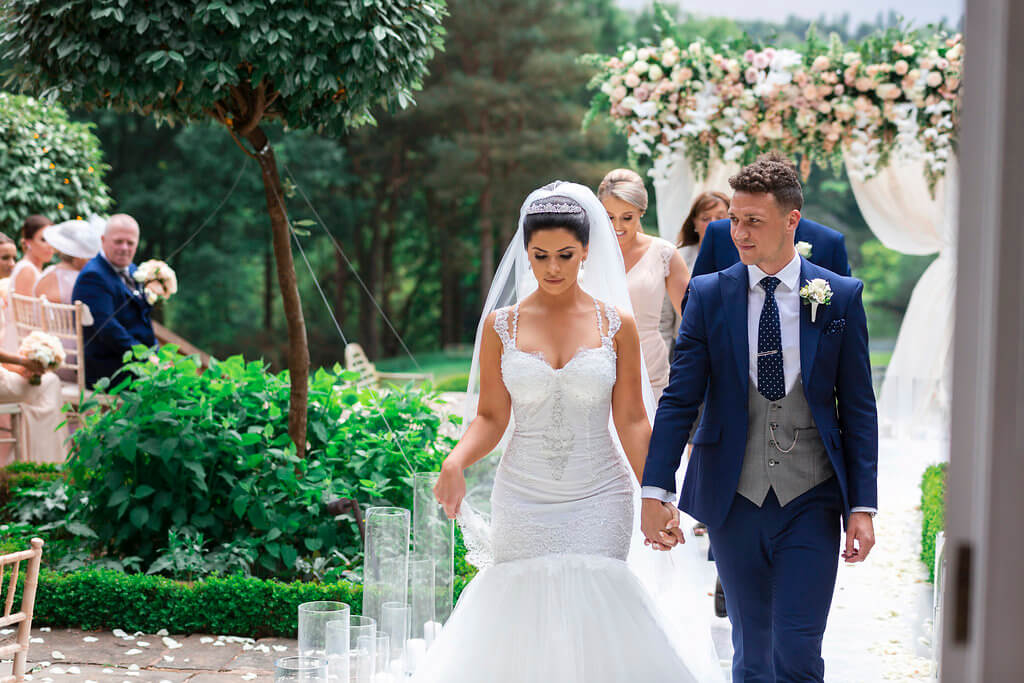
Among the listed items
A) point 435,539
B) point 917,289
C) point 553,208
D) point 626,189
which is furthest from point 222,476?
point 917,289

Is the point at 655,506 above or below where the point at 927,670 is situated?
above

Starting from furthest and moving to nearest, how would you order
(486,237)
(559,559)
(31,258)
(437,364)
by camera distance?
(437,364), (486,237), (31,258), (559,559)

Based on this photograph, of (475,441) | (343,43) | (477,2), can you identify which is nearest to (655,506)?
(475,441)

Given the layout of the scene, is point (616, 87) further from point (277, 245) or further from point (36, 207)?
point (36, 207)

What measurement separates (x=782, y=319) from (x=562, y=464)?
2.79ft

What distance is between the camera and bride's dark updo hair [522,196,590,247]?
3.53 m

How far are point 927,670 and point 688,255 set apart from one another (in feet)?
9.29

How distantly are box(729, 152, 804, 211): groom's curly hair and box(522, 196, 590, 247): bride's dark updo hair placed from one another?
0.54 metres

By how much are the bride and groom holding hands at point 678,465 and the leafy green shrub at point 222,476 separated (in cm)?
216

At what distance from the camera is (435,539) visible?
4.30 meters

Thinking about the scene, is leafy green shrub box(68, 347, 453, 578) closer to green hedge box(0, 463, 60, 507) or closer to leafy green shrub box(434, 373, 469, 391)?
green hedge box(0, 463, 60, 507)

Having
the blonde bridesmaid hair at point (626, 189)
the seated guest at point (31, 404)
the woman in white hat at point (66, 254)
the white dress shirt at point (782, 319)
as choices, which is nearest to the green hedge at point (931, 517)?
the blonde bridesmaid hair at point (626, 189)

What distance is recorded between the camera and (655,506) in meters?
3.21

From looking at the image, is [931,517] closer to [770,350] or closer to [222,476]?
[770,350]
